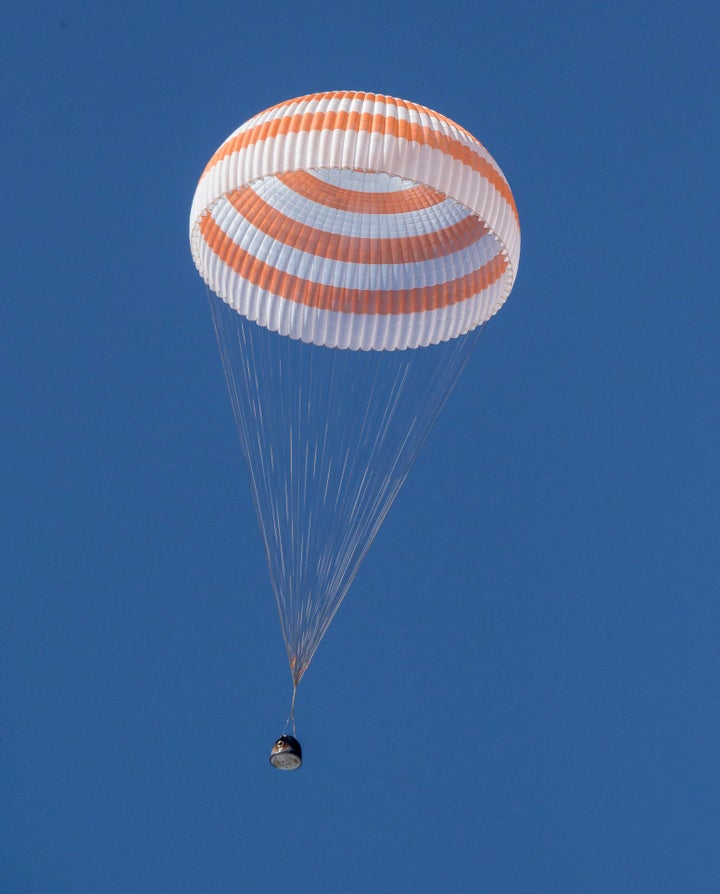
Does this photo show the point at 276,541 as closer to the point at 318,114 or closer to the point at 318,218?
the point at 318,218

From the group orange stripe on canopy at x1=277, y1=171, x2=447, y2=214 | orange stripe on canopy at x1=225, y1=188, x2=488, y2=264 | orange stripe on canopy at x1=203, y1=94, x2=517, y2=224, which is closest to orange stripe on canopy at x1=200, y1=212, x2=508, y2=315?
orange stripe on canopy at x1=225, y1=188, x2=488, y2=264

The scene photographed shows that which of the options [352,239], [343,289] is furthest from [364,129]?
[343,289]

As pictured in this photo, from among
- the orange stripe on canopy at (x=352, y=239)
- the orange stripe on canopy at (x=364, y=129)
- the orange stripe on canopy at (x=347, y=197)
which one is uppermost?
the orange stripe on canopy at (x=347, y=197)

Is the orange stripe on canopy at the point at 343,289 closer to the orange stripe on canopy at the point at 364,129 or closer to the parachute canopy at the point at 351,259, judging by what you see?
the parachute canopy at the point at 351,259

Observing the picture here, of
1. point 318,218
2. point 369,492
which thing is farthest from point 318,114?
point 369,492

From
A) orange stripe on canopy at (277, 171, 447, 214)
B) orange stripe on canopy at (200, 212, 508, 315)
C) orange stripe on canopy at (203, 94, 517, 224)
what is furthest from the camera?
orange stripe on canopy at (277, 171, 447, 214)

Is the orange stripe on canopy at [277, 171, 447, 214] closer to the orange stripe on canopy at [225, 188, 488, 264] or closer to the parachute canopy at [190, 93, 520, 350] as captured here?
the parachute canopy at [190, 93, 520, 350]

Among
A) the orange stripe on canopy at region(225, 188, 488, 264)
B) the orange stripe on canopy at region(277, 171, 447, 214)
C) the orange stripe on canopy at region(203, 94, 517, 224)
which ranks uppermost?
the orange stripe on canopy at region(277, 171, 447, 214)

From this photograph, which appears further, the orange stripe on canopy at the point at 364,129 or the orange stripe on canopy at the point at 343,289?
the orange stripe on canopy at the point at 343,289

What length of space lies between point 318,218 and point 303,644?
4.80m

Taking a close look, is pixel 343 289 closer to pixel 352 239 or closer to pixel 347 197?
pixel 352 239

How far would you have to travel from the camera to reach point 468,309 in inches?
613

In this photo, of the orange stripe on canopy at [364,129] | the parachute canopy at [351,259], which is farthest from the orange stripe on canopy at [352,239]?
the orange stripe on canopy at [364,129]

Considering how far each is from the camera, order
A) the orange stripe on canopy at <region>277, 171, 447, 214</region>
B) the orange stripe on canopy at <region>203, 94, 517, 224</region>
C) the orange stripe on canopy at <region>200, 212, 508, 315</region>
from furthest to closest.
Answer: the orange stripe on canopy at <region>277, 171, 447, 214</region> → the orange stripe on canopy at <region>200, 212, 508, 315</region> → the orange stripe on canopy at <region>203, 94, 517, 224</region>
